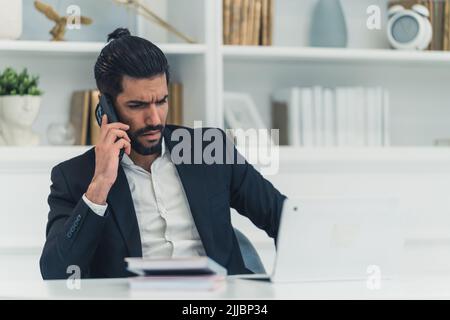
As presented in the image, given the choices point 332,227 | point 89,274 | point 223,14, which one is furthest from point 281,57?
point 332,227

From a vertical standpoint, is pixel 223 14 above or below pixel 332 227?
above

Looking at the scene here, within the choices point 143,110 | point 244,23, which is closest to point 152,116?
point 143,110

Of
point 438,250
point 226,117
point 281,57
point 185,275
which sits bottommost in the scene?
point 438,250

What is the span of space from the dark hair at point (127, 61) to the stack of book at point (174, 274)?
80 cm

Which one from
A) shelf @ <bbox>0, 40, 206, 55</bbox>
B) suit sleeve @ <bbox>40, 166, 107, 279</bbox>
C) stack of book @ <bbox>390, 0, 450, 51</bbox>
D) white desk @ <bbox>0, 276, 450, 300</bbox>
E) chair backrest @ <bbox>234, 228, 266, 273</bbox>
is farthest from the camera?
stack of book @ <bbox>390, 0, 450, 51</bbox>

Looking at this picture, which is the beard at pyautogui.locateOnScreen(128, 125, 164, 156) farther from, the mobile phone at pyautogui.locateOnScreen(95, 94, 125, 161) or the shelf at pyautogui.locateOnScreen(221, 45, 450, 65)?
the shelf at pyautogui.locateOnScreen(221, 45, 450, 65)

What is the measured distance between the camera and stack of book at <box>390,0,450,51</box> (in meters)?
3.30

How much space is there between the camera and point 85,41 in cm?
311

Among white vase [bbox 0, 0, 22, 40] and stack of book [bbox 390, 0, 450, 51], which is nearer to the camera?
white vase [bbox 0, 0, 22, 40]

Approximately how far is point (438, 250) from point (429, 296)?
174 cm

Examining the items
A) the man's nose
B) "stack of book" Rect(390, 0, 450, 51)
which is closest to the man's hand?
the man's nose

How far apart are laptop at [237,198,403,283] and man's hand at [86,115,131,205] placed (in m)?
0.51

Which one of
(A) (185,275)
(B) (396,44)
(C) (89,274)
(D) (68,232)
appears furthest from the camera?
(B) (396,44)

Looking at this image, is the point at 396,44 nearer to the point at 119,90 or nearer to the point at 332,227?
Answer: the point at 119,90
